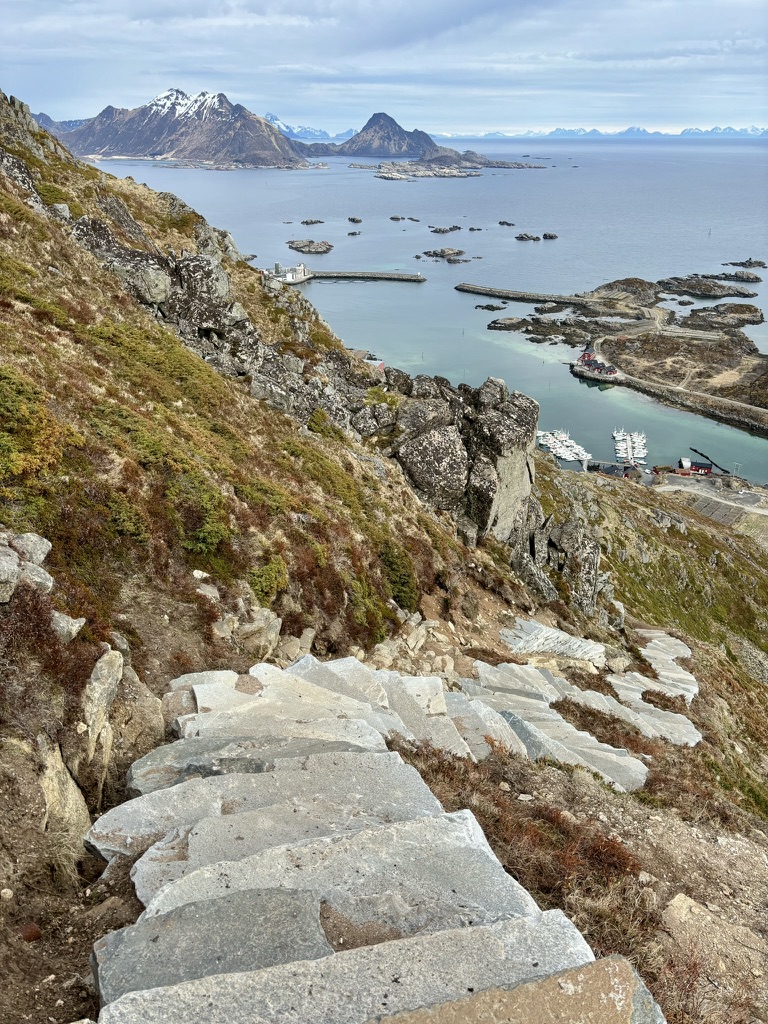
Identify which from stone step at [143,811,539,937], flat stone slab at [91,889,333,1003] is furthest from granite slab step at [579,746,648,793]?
flat stone slab at [91,889,333,1003]

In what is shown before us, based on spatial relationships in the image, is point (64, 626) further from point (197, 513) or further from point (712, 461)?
point (712, 461)

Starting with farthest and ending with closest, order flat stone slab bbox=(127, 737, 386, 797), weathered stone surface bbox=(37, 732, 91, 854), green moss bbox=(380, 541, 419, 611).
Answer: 1. green moss bbox=(380, 541, 419, 611)
2. flat stone slab bbox=(127, 737, 386, 797)
3. weathered stone surface bbox=(37, 732, 91, 854)

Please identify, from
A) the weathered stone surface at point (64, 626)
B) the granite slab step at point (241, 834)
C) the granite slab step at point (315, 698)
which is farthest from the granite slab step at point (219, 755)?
the weathered stone surface at point (64, 626)

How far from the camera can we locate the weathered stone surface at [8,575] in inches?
353

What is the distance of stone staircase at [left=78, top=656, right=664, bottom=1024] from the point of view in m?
4.75

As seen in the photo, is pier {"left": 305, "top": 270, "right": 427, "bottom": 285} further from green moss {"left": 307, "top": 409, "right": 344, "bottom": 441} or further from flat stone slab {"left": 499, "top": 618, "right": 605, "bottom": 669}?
flat stone slab {"left": 499, "top": 618, "right": 605, "bottom": 669}

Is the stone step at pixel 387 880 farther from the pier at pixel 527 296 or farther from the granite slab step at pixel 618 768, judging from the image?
the pier at pixel 527 296

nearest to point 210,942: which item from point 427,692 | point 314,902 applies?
point 314,902

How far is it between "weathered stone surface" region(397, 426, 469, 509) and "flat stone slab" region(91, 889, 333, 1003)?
2495 cm

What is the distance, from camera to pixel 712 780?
17.0 meters

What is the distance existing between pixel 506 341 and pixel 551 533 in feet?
326

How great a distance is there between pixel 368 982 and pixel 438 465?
26.7m

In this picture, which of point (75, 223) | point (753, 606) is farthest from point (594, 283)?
point (75, 223)

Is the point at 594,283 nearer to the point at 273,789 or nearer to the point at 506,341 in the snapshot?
the point at 506,341
